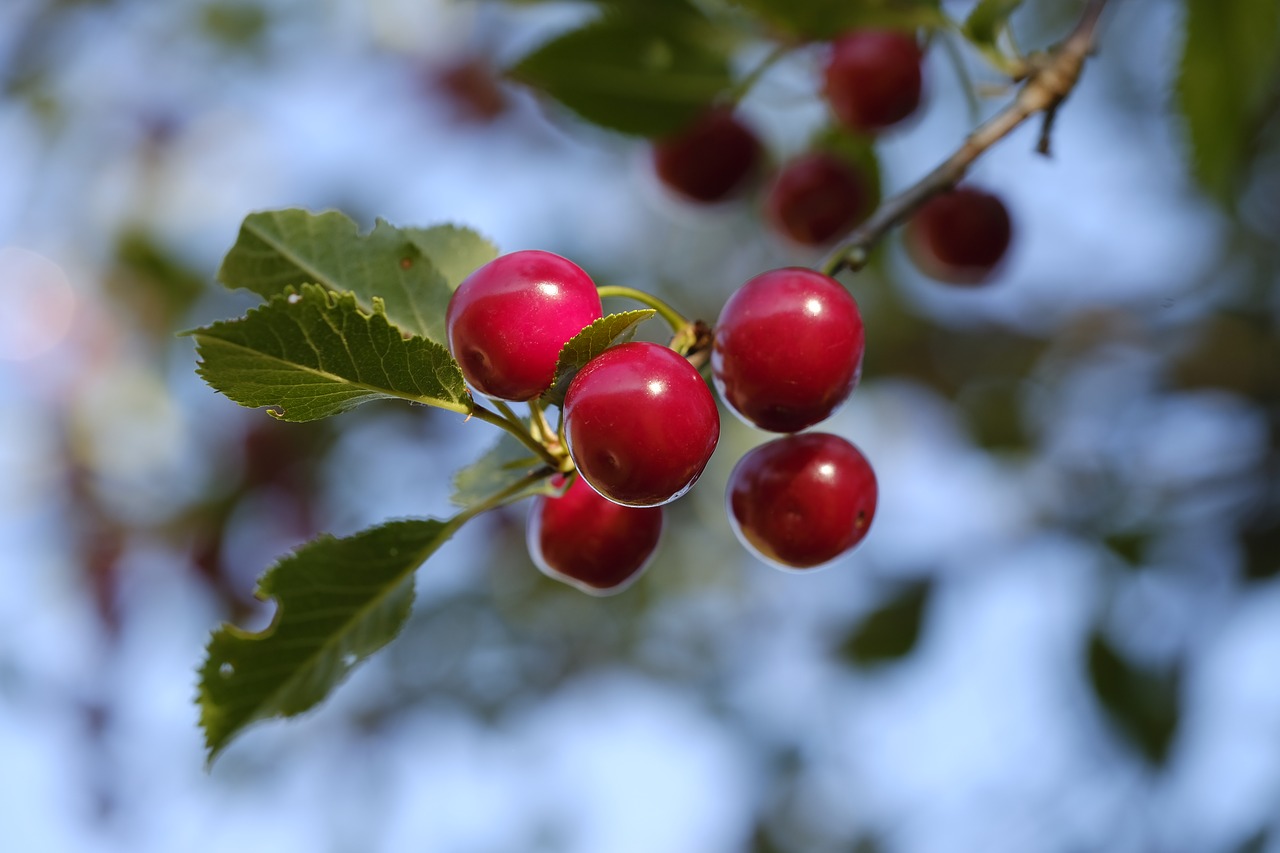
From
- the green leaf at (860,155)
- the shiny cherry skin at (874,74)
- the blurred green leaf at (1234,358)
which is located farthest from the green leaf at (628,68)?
the blurred green leaf at (1234,358)

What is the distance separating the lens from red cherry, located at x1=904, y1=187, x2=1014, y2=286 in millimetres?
2035

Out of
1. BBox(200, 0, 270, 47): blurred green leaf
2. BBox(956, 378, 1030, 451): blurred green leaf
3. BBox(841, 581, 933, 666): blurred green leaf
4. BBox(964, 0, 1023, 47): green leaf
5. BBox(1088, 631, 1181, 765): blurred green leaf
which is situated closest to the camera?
BBox(964, 0, 1023, 47): green leaf

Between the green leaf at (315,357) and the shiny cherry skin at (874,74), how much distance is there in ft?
3.77

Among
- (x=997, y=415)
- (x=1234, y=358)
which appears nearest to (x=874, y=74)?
(x=1234, y=358)

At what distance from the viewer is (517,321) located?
104cm

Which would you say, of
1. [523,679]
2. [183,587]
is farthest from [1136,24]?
[183,587]

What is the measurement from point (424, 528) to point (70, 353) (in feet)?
12.5

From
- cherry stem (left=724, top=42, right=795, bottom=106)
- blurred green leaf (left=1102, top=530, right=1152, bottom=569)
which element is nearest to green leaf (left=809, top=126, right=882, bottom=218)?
cherry stem (left=724, top=42, right=795, bottom=106)

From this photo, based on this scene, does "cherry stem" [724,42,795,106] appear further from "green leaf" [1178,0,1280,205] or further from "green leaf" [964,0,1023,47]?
"green leaf" [1178,0,1280,205]

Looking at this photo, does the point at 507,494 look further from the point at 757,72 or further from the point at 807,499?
the point at 757,72

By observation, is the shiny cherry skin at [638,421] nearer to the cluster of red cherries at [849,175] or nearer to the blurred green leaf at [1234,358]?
the cluster of red cherries at [849,175]

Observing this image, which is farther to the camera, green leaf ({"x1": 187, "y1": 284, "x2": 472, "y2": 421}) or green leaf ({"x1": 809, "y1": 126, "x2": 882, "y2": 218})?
Answer: green leaf ({"x1": 809, "y1": 126, "x2": 882, "y2": 218})

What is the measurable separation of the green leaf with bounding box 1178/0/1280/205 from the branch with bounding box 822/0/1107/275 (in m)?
0.56

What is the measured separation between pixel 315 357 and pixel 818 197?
4.49 ft
